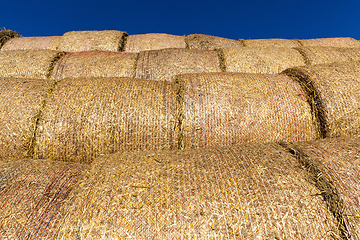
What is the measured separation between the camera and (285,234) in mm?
1542

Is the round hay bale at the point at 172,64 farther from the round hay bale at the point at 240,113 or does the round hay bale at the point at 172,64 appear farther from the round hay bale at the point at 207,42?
the round hay bale at the point at 207,42

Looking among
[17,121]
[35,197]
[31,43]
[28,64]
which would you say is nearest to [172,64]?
[17,121]

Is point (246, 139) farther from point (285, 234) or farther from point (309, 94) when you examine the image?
point (285, 234)

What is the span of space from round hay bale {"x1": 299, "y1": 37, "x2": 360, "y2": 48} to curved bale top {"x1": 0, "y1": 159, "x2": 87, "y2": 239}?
720 cm

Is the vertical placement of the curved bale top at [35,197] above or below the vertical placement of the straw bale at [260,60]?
below

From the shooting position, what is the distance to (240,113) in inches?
111

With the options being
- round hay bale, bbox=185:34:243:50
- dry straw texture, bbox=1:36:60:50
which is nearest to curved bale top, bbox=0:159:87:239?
round hay bale, bbox=185:34:243:50

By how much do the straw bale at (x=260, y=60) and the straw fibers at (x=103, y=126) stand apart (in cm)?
207

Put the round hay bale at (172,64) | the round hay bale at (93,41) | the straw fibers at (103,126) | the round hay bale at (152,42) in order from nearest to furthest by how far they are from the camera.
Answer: the straw fibers at (103,126) < the round hay bale at (172,64) < the round hay bale at (93,41) < the round hay bale at (152,42)

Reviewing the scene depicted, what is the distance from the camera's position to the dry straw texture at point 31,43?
6.09 m

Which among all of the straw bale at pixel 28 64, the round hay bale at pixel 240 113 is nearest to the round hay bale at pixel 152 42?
the straw bale at pixel 28 64

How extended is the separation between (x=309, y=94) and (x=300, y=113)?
31cm

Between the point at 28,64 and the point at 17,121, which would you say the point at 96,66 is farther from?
the point at 17,121

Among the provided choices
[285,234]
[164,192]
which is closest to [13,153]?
[164,192]
